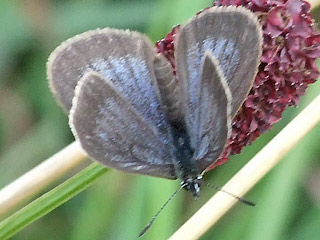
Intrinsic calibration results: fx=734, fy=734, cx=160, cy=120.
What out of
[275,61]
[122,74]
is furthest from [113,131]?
[275,61]

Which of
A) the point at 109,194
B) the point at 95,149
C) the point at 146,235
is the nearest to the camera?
the point at 95,149

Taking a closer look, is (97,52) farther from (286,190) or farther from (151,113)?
(286,190)

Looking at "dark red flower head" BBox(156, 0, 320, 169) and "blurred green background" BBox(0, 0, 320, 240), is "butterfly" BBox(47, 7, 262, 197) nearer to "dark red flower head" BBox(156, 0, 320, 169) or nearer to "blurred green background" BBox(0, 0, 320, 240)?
"dark red flower head" BBox(156, 0, 320, 169)

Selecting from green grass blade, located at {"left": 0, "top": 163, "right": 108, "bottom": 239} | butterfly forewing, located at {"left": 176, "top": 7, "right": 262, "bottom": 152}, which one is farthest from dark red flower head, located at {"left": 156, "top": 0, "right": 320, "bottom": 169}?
green grass blade, located at {"left": 0, "top": 163, "right": 108, "bottom": 239}

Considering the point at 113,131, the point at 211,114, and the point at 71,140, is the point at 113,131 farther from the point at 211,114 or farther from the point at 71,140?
the point at 71,140

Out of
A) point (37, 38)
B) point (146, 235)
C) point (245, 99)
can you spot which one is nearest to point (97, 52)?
point (245, 99)

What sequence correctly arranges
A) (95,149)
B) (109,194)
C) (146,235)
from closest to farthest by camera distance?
(95,149)
(146,235)
(109,194)
